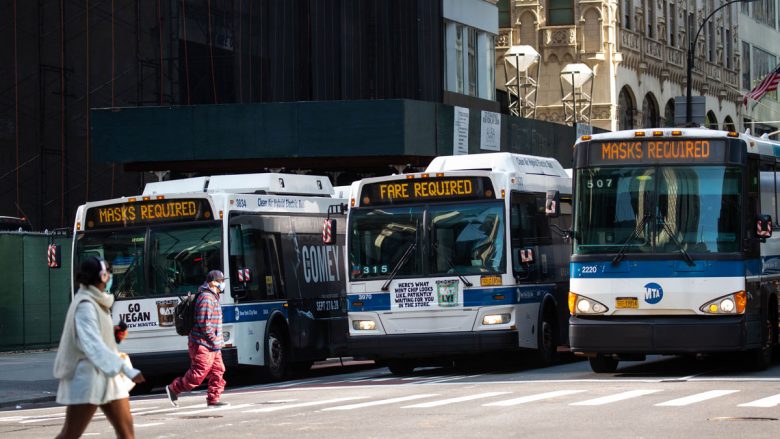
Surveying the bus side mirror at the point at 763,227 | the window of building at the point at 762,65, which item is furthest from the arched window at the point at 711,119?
the bus side mirror at the point at 763,227

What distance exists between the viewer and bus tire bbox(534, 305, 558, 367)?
23844 mm

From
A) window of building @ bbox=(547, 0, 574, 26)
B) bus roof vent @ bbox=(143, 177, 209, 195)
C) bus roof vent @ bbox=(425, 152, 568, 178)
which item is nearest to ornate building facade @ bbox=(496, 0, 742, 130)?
window of building @ bbox=(547, 0, 574, 26)

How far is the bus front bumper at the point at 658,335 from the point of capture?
1984cm

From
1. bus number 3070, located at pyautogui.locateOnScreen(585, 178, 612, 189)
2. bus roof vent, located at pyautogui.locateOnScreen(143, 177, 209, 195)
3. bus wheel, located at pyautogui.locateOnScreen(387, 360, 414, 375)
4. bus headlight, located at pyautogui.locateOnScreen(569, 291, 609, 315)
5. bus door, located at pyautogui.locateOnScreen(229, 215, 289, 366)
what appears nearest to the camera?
bus headlight, located at pyautogui.locateOnScreen(569, 291, 609, 315)

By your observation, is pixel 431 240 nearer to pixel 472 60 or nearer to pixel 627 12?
pixel 472 60

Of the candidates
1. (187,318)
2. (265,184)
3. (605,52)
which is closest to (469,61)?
(605,52)

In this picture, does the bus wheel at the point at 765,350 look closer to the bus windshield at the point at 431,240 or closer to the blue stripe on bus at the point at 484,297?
the blue stripe on bus at the point at 484,297

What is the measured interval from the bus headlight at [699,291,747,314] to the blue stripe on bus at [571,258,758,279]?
262mm

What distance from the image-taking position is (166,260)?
75.7ft

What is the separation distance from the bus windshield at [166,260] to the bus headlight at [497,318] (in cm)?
386

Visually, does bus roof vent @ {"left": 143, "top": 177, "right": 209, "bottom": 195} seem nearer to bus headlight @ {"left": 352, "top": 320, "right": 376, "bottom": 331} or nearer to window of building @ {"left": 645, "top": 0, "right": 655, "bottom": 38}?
bus headlight @ {"left": 352, "top": 320, "right": 376, "bottom": 331}

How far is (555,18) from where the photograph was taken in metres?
60.5

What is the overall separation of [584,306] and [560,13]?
4107cm

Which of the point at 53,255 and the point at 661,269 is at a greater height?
the point at 53,255
